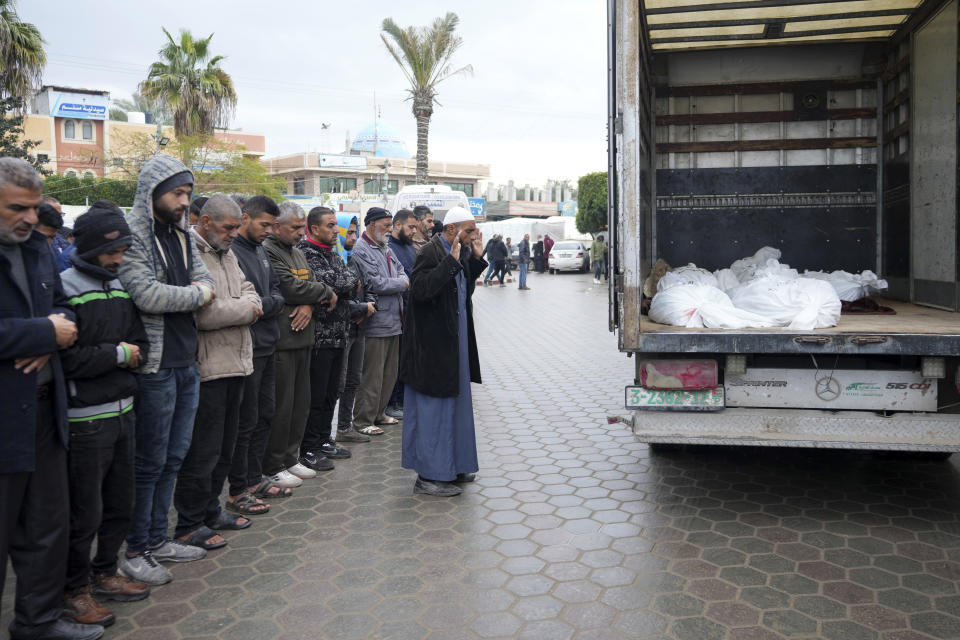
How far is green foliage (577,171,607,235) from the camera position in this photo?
4075 centimetres

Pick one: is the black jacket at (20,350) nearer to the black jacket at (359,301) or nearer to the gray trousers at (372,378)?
the black jacket at (359,301)

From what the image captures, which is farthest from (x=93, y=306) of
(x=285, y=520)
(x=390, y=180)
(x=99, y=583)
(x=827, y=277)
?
(x=390, y=180)

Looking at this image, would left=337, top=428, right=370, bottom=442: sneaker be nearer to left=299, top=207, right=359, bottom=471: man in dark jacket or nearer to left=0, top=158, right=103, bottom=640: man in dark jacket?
left=299, top=207, right=359, bottom=471: man in dark jacket

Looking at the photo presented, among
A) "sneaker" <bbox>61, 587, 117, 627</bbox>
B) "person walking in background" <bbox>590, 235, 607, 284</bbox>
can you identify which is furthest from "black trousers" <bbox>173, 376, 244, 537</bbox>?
"person walking in background" <bbox>590, 235, 607, 284</bbox>

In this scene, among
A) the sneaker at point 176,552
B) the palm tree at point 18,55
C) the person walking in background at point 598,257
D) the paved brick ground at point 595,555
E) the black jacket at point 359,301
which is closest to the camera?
the paved brick ground at point 595,555

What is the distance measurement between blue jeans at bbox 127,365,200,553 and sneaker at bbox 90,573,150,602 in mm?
198

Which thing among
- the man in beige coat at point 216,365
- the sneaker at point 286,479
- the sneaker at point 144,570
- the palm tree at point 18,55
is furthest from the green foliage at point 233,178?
the sneaker at point 144,570

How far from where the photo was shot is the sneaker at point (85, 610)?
3195 mm

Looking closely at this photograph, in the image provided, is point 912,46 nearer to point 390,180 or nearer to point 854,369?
point 854,369

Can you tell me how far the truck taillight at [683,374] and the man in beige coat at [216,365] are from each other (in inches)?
86.1

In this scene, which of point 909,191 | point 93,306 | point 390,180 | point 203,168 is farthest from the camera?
point 390,180

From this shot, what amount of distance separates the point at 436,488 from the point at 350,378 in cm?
171

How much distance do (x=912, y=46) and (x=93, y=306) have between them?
5.92 m

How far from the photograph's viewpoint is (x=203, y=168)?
101 feet
